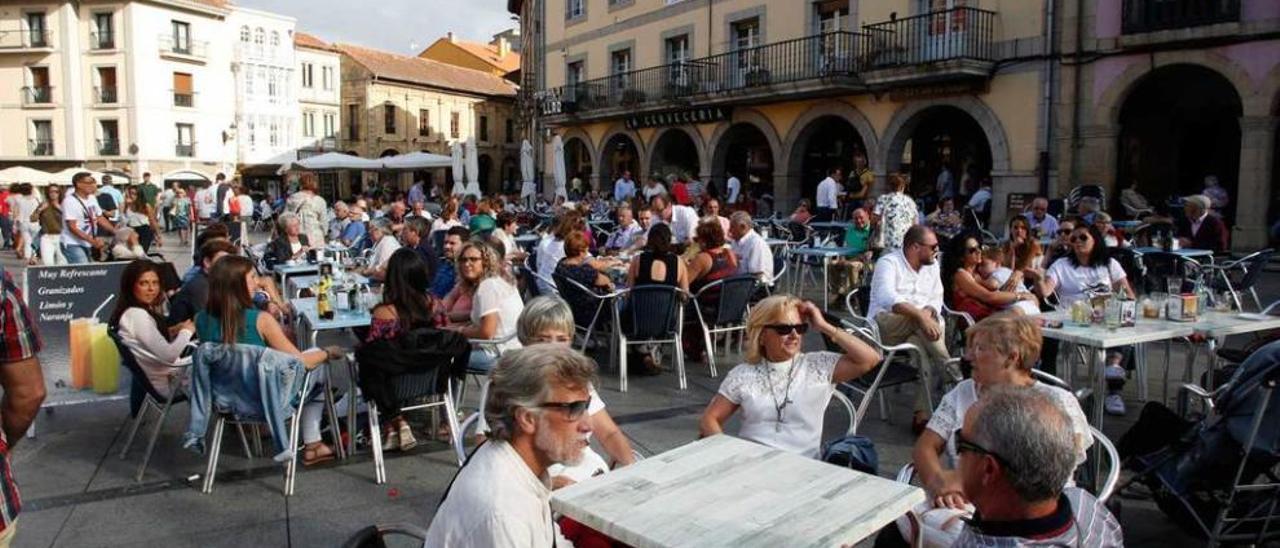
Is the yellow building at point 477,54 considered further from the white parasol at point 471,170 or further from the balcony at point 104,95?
the white parasol at point 471,170

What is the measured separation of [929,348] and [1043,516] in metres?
3.39

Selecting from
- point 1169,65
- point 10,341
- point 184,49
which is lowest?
point 10,341

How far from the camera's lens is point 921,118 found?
720 inches

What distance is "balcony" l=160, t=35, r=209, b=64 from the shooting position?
42344 millimetres

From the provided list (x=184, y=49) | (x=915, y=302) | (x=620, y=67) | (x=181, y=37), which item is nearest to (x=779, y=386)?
(x=915, y=302)

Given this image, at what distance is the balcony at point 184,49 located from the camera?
139ft

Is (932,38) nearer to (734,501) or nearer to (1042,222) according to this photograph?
(1042,222)

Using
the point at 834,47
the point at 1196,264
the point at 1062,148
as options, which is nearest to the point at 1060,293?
the point at 1196,264

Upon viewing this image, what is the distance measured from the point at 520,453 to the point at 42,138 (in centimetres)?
4919

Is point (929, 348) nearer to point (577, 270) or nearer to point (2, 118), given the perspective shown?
point (577, 270)

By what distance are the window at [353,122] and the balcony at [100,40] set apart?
12.1m

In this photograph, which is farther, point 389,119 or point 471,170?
point 389,119

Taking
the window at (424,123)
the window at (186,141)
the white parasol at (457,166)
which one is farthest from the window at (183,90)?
the white parasol at (457,166)

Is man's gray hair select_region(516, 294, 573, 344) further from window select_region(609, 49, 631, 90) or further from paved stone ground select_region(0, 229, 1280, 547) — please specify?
window select_region(609, 49, 631, 90)
